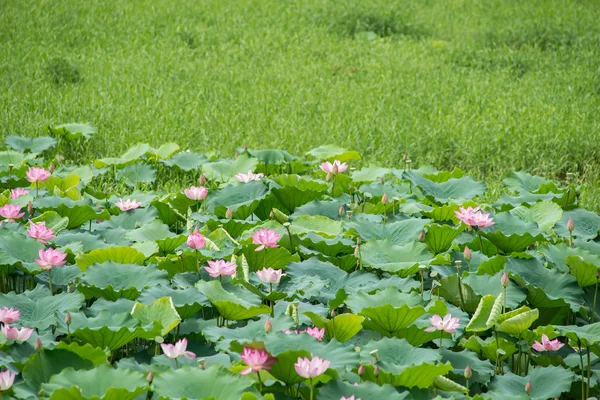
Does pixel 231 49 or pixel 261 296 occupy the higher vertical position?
pixel 261 296

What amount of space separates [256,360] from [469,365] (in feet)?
2.10

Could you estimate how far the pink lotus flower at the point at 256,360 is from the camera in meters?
1.40

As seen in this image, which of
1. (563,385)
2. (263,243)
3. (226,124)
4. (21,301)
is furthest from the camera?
(226,124)

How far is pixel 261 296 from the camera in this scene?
79.4 inches

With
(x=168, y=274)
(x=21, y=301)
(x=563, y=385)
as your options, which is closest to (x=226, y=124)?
(x=168, y=274)

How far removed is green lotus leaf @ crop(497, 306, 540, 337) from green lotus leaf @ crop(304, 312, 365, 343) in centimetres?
36

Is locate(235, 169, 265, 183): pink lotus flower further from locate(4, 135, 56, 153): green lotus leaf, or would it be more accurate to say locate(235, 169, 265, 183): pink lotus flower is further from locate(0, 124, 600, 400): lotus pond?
locate(4, 135, 56, 153): green lotus leaf

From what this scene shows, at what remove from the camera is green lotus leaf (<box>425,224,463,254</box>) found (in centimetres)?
233

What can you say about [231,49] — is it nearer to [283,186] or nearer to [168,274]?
[283,186]

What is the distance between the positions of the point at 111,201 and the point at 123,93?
245cm

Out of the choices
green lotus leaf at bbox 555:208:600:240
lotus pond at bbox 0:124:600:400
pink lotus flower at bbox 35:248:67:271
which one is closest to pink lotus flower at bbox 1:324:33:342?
lotus pond at bbox 0:124:600:400

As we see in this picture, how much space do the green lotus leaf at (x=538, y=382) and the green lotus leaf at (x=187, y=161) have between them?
6.88 feet

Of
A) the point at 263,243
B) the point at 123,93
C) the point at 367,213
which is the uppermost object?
the point at 263,243

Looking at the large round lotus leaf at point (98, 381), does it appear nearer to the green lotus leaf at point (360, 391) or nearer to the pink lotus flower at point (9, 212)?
the green lotus leaf at point (360, 391)
